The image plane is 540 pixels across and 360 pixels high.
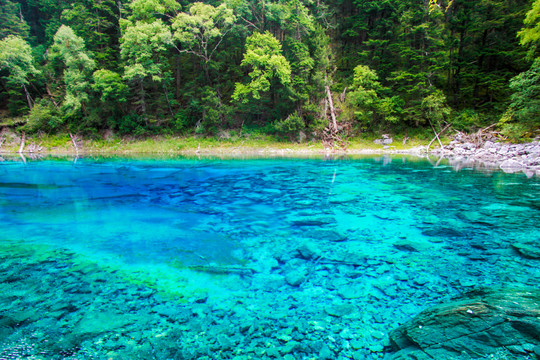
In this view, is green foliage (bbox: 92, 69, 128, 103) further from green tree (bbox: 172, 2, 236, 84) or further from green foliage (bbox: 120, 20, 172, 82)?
green tree (bbox: 172, 2, 236, 84)

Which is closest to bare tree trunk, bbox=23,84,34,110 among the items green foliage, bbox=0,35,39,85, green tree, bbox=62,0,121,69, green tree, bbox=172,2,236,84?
green foliage, bbox=0,35,39,85

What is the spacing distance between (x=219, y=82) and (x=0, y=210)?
22.6 meters

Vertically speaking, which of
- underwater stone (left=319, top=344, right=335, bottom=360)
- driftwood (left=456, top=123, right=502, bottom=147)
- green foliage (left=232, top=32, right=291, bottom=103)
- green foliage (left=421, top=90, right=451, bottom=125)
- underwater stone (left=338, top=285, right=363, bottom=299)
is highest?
green foliage (left=232, top=32, right=291, bottom=103)

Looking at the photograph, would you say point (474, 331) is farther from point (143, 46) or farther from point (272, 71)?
point (143, 46)

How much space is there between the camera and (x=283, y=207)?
258 inches

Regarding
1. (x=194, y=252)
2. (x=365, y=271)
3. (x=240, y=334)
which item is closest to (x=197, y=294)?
(x=240, y=334)

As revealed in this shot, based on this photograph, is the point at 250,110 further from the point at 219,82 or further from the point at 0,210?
the point at 0,210

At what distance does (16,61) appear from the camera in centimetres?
2503

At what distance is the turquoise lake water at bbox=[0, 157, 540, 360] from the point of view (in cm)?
228

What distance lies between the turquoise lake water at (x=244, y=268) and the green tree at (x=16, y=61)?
26569 mm

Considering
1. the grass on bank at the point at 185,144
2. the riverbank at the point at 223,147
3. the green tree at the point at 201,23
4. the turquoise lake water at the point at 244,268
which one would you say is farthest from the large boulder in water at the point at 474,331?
the green tree at the point at 201,23

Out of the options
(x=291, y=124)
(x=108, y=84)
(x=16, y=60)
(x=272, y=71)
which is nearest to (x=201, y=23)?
(x=272, y=71)

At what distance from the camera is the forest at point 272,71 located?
2097 centimetres

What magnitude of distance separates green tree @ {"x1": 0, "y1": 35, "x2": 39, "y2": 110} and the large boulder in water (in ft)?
118
